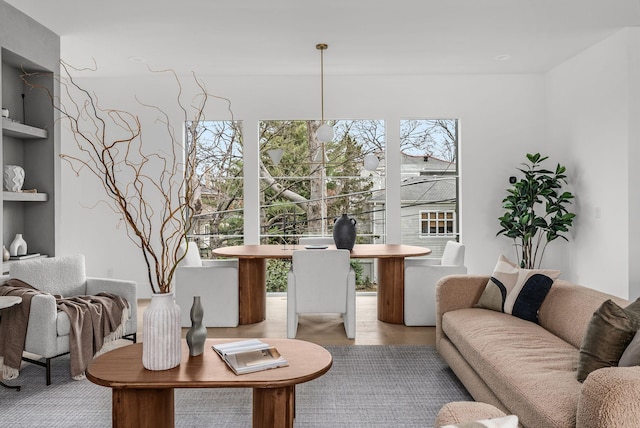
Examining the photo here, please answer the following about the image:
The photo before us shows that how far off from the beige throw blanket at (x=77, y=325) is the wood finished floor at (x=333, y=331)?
0.65 m

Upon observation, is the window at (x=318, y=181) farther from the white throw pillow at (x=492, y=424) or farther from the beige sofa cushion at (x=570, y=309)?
the white throw pillow at (x=492, y=424)

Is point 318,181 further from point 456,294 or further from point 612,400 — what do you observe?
point 612,400

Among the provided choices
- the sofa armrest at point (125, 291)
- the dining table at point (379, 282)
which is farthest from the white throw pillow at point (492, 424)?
the dining table at point (379, 282)

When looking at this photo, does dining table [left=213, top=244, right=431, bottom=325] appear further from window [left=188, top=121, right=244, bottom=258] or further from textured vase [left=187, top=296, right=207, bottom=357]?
textured vase [left=187, top=296, right=207, bottom=357]

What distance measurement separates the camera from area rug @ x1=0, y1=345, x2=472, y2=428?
2576 mm

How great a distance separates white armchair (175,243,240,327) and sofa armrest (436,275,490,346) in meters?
1.95

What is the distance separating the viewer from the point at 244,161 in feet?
19.6

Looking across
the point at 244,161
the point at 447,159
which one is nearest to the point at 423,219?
the point at 447,159

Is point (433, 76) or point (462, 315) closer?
point (462, 315)

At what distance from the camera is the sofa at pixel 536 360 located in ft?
4.88

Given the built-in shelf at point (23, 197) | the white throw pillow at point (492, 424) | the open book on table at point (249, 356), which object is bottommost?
the open book on table at point (249, 356)

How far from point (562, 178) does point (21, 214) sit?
5698mm

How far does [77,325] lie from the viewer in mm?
3225

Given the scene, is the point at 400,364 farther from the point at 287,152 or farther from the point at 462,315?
the point at 287,152
